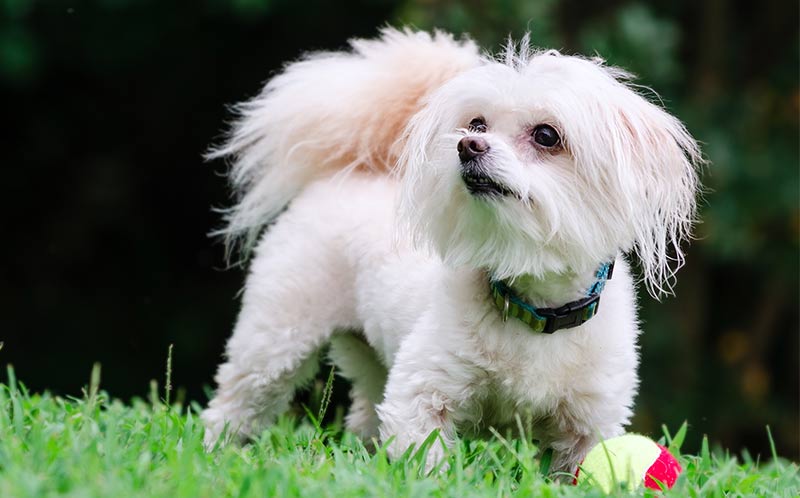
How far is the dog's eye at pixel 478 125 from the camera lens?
3.96 meters

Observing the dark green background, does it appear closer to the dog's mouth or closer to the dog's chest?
the dog's chest

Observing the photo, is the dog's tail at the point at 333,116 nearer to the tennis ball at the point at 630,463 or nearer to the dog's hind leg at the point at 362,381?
the dog's hind leg at the point at 362,381

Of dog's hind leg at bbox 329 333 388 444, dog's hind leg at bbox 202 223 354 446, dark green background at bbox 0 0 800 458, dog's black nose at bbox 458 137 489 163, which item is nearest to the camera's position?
dog's black nose at bbox 458 137 489 163

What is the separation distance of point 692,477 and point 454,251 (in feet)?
3.86

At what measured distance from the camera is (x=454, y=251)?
13.1ft

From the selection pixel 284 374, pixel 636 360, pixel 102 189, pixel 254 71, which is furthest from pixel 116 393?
pixel 636 360

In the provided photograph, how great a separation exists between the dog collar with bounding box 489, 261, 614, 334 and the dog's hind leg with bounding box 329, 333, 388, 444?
4.96ft

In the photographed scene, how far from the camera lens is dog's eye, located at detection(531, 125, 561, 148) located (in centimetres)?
382

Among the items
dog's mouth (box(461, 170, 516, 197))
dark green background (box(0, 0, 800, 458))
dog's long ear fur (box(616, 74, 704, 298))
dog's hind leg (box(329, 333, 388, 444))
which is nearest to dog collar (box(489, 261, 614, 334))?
dog's long ear fur (box(616, 74, 704, 298))

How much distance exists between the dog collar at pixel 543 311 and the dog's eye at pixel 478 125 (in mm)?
529

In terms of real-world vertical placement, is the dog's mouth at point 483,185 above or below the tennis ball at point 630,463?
above

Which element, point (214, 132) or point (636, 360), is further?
point (214, 132)

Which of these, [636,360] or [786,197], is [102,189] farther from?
[636,360]

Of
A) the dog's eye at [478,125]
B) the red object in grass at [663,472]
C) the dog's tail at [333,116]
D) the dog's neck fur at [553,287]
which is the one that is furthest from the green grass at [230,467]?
the dog's tail at [333,116]
